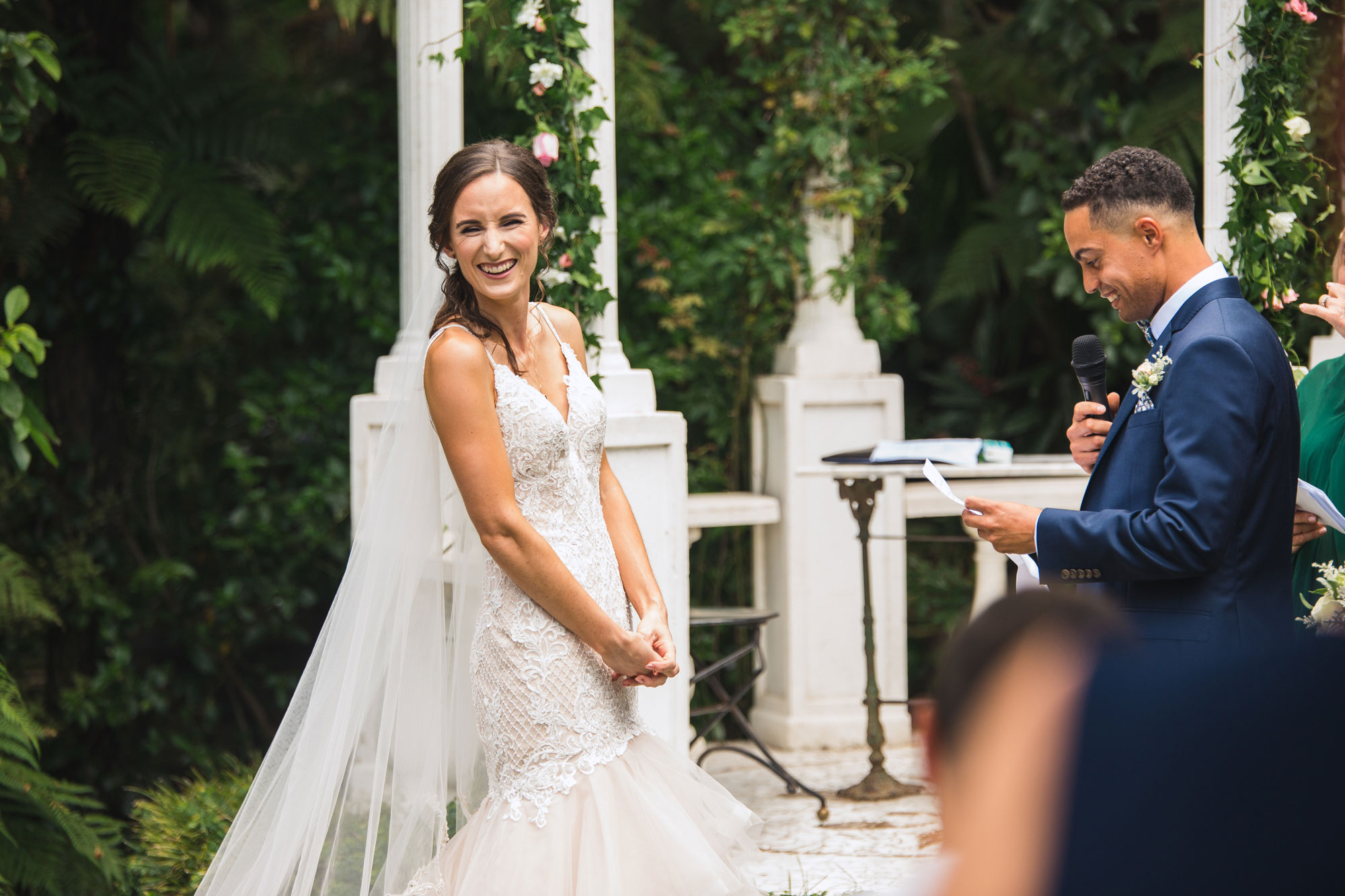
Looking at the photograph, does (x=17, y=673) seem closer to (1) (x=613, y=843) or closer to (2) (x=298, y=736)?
(2) (x=298, y=736)

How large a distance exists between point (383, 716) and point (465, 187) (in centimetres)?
112

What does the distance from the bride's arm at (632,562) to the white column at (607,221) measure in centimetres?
104

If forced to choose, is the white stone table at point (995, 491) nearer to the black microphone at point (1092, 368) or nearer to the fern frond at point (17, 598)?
the black microphone at point (1092, 368)

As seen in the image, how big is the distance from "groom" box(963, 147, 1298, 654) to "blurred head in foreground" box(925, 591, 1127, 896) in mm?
1327

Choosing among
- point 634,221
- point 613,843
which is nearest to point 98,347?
point 634,221

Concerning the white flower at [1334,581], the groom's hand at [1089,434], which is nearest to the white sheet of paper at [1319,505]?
the white flower at [1334,581]

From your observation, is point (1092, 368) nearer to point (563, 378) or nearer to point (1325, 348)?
point (563, 378)

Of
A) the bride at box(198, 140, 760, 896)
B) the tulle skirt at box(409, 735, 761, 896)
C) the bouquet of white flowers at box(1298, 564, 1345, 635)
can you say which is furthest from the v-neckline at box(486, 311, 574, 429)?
the bouquet of white flowers at box(1298, 564, 1345, 635)

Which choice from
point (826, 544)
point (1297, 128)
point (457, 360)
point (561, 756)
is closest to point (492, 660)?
point (561, 756)

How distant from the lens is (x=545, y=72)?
376 centimetres

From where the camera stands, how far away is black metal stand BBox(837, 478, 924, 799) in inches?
179

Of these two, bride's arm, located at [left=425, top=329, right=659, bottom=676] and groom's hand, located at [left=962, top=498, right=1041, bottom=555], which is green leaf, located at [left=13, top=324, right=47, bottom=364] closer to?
bride's arm, located at [left=425, top=329, right=659, bottom=676]

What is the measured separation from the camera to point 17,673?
6238 millimetres

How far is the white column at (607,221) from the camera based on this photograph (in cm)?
395
